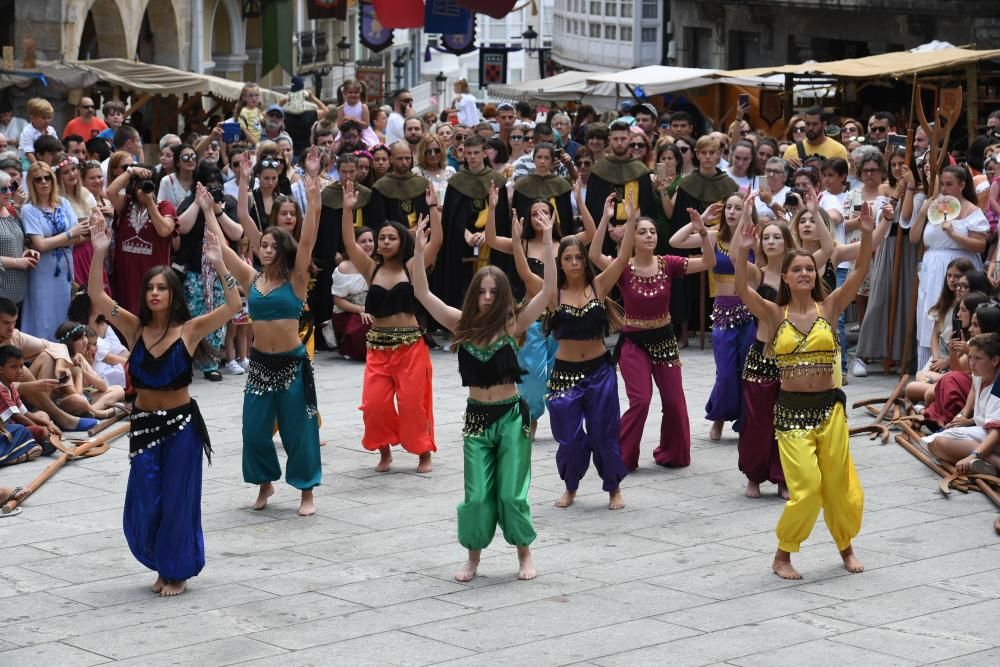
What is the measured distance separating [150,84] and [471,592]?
14.9m

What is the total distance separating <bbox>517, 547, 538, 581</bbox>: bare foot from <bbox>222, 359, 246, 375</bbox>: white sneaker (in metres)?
6.18

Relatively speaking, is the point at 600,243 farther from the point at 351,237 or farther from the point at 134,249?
the point at 134,249

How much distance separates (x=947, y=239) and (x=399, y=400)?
461 cm

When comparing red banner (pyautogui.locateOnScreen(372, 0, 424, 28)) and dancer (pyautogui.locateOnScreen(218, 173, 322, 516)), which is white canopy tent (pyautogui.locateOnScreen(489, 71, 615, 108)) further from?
dancer (pyautogui.locateOnScreen(218, 173, 322, 516))

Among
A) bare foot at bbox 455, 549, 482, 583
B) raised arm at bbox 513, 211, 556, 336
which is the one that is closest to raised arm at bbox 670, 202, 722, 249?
raised arm at bbox 513, 211, 556, 336

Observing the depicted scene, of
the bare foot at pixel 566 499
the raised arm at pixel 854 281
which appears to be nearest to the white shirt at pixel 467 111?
the bare foot at pixel 566 499

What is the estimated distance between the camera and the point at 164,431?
8.16 meters

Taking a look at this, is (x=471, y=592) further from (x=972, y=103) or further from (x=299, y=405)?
(x=972, y=103)

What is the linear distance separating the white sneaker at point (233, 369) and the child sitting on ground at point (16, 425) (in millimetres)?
2840

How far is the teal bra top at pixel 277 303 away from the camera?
31.9 ft

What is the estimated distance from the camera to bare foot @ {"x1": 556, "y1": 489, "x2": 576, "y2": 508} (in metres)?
9.87

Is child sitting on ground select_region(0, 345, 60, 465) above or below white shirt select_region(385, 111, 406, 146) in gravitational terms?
below

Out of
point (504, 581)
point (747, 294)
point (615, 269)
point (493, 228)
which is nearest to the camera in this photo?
point (504, 581)

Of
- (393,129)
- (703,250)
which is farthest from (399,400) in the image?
(393,129)
